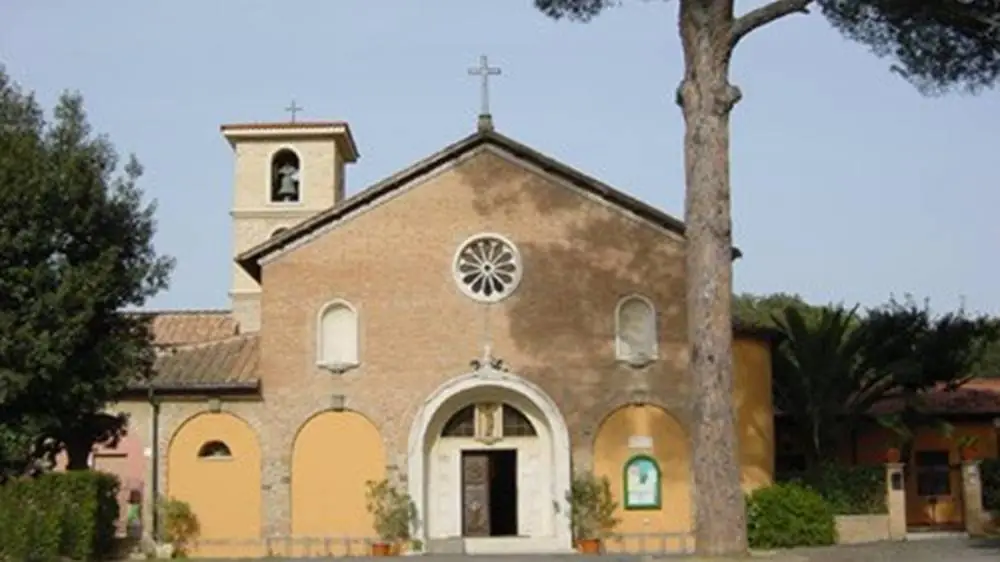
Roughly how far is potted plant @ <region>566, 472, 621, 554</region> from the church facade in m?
0.25

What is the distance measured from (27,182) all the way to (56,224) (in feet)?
3.10

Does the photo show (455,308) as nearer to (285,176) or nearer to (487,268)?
(487,268)

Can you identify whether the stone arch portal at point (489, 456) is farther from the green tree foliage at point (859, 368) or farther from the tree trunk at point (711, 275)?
the tree trunk at point (711, 275)

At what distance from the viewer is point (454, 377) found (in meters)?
29.3

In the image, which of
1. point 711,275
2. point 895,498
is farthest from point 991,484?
point 711,275

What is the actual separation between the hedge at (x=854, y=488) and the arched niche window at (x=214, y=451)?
12.1 metres

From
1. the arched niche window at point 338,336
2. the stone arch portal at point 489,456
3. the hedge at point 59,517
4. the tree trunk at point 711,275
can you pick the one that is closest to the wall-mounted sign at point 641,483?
the stone arch portal at point 489,456

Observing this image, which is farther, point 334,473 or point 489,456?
point 489,456

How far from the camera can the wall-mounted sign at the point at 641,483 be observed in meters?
29.0

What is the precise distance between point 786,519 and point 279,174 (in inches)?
839

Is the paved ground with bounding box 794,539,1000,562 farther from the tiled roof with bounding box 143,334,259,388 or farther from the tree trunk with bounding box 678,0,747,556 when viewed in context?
the tiled roof with bounding box 143,334,259,388

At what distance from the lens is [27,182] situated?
24.5 meters

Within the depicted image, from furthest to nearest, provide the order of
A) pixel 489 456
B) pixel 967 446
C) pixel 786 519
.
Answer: pixel 967 446 < pixel 489 456 < pixel 786 519

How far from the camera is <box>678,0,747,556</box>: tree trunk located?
17453 mm
